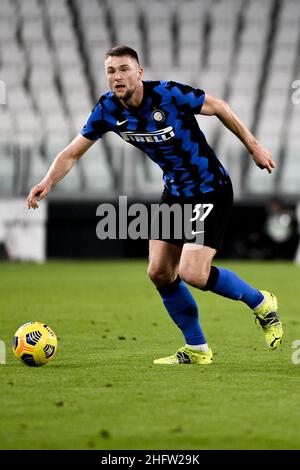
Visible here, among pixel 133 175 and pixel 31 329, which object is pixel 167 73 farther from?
pixel 31 329

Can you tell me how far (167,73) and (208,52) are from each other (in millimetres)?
1407

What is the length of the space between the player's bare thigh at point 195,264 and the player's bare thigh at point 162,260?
0.48ft

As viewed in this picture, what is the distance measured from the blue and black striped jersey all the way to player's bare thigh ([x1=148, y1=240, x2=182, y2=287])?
0.35 metres

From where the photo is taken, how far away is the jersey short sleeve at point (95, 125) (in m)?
6.04

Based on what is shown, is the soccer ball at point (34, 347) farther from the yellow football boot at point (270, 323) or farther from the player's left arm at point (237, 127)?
the player's left arm at point (237, 127)

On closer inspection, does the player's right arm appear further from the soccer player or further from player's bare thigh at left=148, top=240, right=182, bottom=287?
player's bare thigh at left=148, top=240, right=182, bottom=287

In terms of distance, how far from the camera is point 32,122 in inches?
965

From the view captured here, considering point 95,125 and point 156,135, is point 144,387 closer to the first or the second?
point 156,135

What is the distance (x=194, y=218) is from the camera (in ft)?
19.6

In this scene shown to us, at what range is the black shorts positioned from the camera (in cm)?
599

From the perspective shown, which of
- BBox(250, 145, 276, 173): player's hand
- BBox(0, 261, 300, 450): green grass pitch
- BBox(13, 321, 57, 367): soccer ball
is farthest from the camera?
BBox(13, 321, 57, 367): soccer ball
